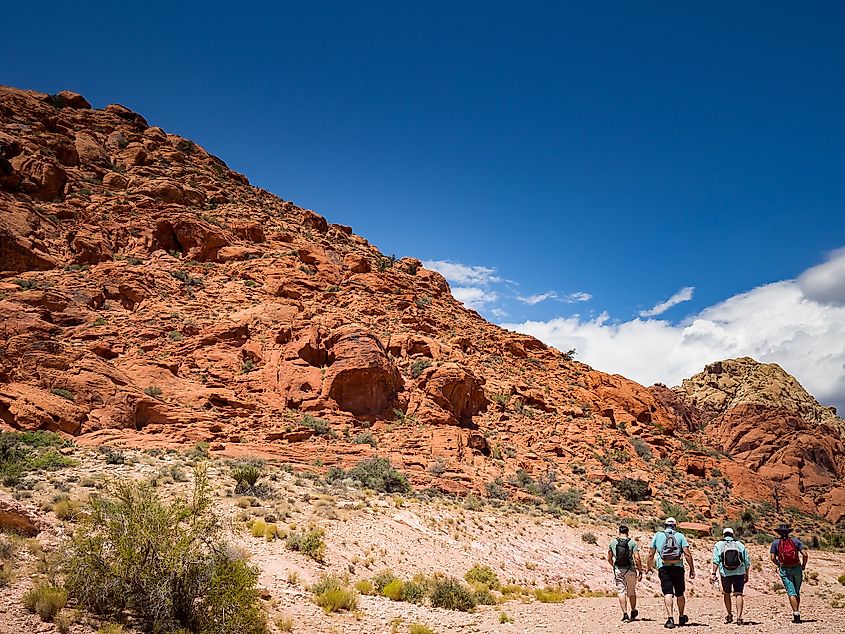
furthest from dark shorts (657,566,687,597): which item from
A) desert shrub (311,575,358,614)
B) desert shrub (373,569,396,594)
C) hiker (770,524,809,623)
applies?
desert shrub (373,569,396,594)

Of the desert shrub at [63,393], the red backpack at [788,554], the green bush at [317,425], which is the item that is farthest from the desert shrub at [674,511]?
the desert shrub at [63,393]

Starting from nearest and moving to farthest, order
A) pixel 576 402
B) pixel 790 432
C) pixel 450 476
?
pixel 450 476
pixel 576 402
pixel 790 432

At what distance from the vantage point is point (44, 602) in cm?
713

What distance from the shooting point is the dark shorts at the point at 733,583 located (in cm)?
950

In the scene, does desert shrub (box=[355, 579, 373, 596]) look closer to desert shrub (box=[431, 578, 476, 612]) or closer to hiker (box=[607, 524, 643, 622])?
desert shrub (box=[431, 578, 476, 612])

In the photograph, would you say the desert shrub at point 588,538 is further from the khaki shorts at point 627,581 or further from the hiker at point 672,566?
the hiker at point 672,566

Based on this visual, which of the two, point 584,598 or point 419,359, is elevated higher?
point 419,359

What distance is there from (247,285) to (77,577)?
30.3 metres

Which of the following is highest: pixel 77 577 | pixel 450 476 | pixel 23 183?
pixel 23 183

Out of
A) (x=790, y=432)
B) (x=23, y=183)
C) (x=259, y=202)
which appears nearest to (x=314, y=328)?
(x=23, y=183)

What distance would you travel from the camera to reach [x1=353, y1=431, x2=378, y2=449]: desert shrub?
2589cm

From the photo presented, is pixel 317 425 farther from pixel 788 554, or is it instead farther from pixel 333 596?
pixel 788 554

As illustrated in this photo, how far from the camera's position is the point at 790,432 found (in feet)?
170

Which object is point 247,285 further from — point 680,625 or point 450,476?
point 680,625
